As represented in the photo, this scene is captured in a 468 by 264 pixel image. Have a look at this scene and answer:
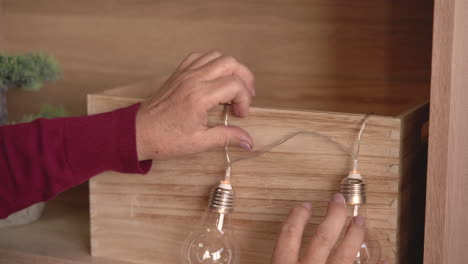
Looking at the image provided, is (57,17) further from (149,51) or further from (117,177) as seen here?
(117,177)

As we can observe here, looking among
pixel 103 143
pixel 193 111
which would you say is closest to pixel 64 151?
pixel 103 143

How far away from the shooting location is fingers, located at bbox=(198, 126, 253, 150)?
2.33 ft

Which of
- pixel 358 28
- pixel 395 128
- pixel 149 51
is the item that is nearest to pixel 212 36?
pixel 149 51

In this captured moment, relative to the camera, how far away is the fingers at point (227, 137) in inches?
28.0

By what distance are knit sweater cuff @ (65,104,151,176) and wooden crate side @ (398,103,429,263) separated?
0.31 meters

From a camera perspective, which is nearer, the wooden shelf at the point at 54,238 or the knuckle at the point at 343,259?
the knuckle at the point at 343,259

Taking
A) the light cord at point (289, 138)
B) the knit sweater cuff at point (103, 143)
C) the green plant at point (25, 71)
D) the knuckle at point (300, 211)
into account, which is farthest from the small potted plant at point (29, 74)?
the knuckle at point (300, 211)

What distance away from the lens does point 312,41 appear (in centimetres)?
108

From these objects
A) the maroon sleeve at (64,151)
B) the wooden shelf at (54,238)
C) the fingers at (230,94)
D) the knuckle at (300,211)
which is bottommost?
the wooden shelf at (54,238)

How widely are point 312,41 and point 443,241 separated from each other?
1.64 ft

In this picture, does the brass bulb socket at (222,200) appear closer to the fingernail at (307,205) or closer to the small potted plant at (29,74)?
the fingernail at (307,205)

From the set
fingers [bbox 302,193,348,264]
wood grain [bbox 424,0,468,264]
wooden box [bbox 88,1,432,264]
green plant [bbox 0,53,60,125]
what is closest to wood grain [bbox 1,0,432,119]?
wooden box [bbox 88,1,432,264]

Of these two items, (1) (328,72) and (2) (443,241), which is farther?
(1) (328,72)

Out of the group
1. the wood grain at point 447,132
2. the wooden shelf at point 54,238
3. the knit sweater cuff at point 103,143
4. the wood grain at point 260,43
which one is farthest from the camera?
the wood grain at point 260,43
